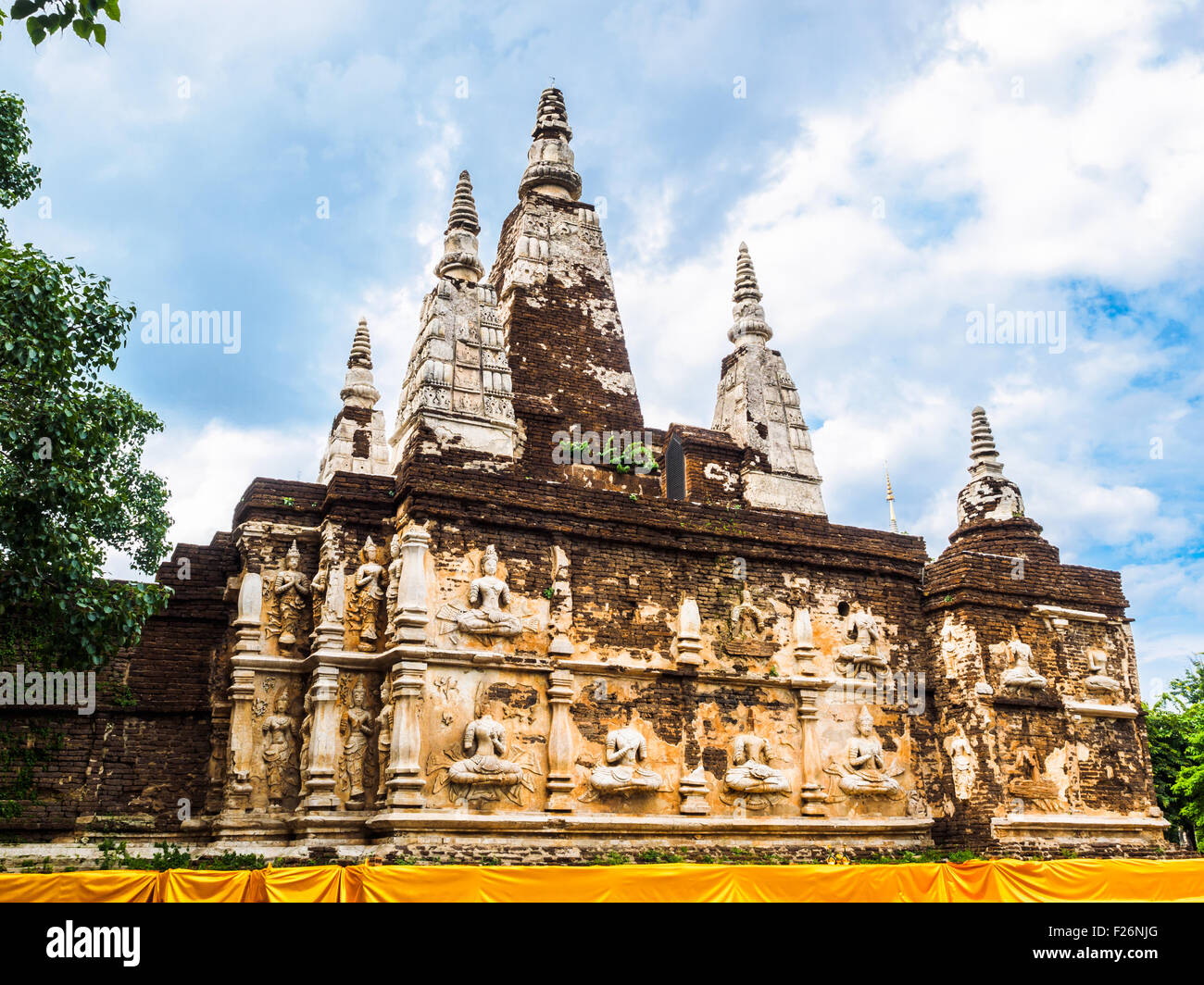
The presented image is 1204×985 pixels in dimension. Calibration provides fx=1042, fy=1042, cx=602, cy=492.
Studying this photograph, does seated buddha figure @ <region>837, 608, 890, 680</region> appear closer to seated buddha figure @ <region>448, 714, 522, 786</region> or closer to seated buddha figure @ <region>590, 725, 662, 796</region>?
seated buddha figure @ <region>590, 725, 662, 796</region>

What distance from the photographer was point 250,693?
1349cm

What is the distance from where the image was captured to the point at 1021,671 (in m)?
16.0

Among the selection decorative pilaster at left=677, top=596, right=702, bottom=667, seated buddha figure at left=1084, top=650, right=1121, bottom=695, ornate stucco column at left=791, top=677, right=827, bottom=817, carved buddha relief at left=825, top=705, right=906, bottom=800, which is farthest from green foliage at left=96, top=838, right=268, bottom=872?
seated buddha figure at left=1084, top=650, right=1121, bottom=695

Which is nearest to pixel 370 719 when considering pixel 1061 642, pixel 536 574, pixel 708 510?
pixel 536 574

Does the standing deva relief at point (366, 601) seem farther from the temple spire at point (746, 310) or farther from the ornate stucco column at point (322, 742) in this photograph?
the temple spire at point (746, 310)

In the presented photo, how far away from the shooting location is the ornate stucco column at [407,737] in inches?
482

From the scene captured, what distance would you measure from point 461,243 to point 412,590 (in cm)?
607

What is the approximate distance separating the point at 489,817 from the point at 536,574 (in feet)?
10.5

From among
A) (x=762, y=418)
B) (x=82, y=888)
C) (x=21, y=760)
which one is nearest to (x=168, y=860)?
(x=21, y=760)

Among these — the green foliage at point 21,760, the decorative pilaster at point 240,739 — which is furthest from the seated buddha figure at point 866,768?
the green foliage at point 21,760

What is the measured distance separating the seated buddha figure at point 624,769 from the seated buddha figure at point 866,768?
3.10 meters

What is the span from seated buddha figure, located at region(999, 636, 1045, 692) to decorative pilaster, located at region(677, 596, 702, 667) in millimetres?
4969
